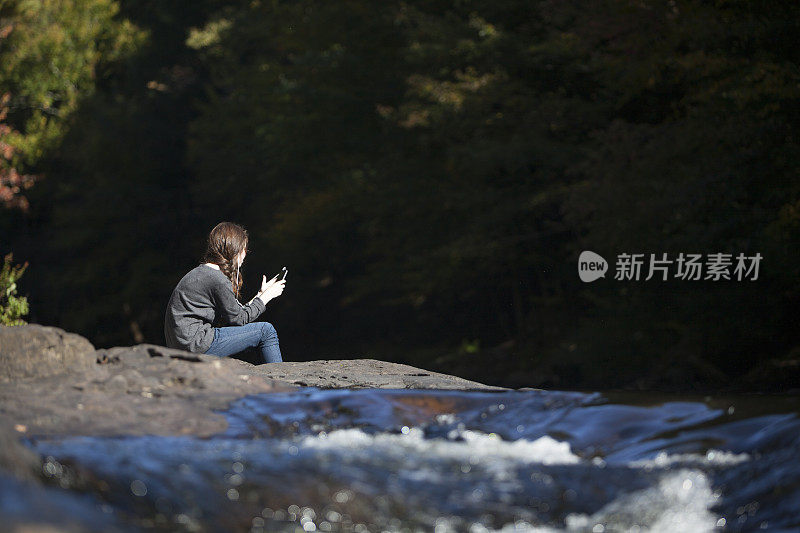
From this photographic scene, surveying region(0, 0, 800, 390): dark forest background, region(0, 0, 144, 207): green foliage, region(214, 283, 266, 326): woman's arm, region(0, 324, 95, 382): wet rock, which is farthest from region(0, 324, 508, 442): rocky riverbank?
region(0, 0, 144, 207): green foliage

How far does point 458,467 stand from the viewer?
3.62 metres

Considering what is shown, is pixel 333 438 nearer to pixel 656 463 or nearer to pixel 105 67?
pixel 656 463

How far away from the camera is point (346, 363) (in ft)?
22.1

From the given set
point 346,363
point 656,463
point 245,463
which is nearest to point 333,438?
point 245,463

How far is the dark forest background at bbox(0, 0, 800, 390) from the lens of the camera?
39.7 ft

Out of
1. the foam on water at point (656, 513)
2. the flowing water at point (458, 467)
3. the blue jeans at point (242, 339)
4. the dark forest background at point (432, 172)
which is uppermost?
the dark forest background at point (432, 172)

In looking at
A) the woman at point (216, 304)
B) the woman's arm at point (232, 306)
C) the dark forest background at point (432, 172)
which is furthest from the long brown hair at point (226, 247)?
the dark forest background at point (432, 172)

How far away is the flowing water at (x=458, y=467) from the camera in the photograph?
9.99 feet

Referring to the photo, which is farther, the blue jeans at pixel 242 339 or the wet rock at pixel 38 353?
the blue jeans at pixel 242 339

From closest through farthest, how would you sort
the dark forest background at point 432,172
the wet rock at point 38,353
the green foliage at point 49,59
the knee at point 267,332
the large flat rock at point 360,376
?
1. the wet rock at point 38,353
2. the large flat rock at point 360,376
3. the knee at point 267,332
4. the dark forest background at point 432,172
5. the green foliage at point 49,59

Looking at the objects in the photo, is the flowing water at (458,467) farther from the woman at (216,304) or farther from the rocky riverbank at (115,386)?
the woman at (216,304)

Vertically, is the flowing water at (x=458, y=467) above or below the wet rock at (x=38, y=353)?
below

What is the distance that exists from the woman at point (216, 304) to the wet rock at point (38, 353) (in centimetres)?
129

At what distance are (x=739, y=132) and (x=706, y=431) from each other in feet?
26.8
